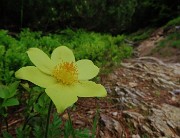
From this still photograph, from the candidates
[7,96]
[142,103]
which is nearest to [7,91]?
[7,96]

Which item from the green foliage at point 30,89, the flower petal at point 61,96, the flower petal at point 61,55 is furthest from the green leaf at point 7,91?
the flower petal at point 61,96

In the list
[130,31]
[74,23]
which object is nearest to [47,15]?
[74,23]

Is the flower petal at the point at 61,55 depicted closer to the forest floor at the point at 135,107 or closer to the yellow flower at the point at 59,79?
the yellow flower at the point at 59,79

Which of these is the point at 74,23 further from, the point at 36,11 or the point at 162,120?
the point at 162,120

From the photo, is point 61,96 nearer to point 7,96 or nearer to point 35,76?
point 35,76

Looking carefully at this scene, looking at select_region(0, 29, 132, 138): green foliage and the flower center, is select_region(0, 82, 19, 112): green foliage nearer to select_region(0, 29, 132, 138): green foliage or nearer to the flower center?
select_region(0, 29, 132, 138): green foliage

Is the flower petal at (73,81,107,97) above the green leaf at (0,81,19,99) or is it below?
above

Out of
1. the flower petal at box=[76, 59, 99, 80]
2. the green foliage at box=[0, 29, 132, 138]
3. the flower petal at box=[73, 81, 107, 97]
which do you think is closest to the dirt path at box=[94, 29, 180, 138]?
the green foliage at box=[0, 29, 132, 138]
